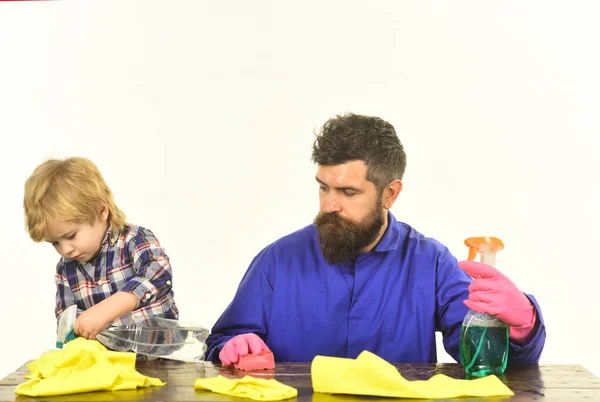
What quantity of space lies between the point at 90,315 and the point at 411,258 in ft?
3.20

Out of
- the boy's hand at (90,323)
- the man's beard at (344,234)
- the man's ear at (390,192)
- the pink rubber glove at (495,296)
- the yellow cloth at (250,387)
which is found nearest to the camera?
the yellow cloth at (250,387)

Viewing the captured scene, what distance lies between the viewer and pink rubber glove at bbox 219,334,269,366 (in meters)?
2.27

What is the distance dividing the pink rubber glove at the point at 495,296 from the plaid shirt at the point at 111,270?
1.01 m

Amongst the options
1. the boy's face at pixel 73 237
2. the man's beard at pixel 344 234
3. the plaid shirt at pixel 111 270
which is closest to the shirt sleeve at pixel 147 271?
the plaid shirt at pixel 111 270

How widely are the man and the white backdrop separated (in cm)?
155

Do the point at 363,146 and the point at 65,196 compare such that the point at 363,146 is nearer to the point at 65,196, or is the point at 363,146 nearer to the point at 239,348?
the point at 239,348

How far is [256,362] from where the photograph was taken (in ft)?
7.34

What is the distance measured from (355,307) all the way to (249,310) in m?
0.32

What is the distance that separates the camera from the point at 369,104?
4293mm

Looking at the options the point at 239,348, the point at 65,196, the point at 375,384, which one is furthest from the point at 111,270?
the point at 375,384

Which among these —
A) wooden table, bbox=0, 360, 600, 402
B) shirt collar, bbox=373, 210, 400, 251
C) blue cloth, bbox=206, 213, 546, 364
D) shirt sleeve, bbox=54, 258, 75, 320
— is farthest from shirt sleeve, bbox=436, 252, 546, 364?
shirt sleeve, bbox=54, 258, 75, 320

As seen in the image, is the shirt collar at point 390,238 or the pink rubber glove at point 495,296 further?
the shirt collar at point 390,238

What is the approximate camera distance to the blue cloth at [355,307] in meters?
2.68

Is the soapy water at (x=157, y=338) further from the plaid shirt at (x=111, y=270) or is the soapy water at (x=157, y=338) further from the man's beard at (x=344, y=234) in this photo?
the man's beard at (x=344, y=234)
